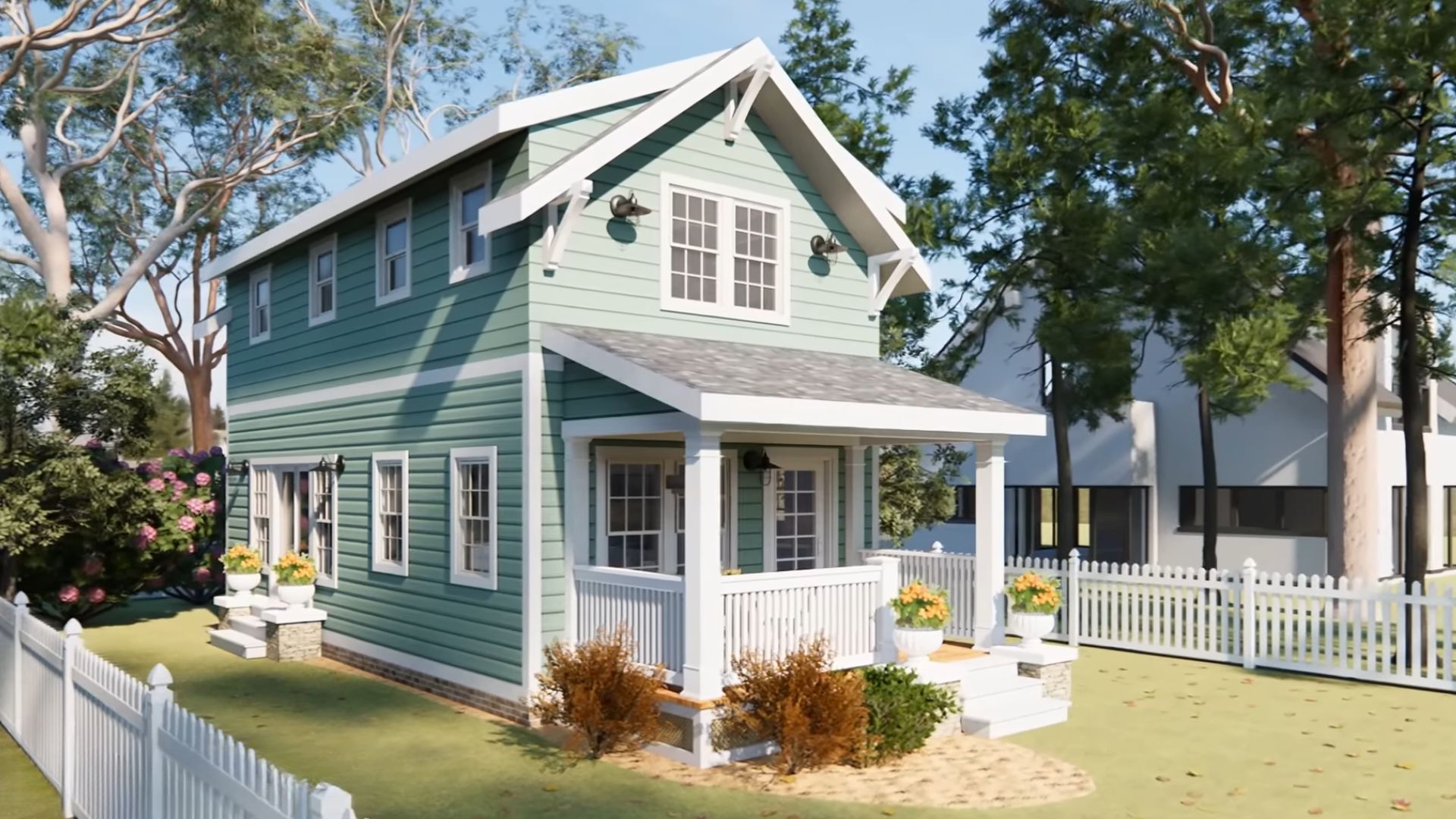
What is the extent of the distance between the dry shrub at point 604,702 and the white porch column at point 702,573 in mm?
412

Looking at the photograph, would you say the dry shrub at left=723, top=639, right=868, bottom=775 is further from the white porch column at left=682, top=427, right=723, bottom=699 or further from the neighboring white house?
the neighboring white house

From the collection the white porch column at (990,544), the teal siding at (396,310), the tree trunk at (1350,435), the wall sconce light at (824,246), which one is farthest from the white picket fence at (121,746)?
the tree trunk at (1350,435)

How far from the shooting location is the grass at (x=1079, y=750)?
8.93m

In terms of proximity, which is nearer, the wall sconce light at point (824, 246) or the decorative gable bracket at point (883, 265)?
the wall sconce light at point (824, 246)

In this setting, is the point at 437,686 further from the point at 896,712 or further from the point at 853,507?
the point at 896,712

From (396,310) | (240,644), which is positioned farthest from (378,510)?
(240,644)

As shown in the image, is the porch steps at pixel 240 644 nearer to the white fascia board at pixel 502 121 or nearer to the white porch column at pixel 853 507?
the white fascia board at pixel 502 121

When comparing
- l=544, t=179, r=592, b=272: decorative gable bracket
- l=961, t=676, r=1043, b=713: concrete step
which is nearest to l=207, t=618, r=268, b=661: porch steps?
l=544, t=179, r=592, b=272: decorative gable bracket

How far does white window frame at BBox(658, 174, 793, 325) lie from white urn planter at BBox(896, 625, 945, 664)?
4.37m

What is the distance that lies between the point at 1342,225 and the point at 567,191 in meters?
11.9

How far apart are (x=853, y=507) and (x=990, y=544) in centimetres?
233

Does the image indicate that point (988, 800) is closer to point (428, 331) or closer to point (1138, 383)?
point (428, 331)

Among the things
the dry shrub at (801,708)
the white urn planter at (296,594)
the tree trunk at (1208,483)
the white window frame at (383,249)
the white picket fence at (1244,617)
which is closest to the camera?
the dry shrub at (801,708)

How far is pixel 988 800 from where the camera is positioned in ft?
30.0
